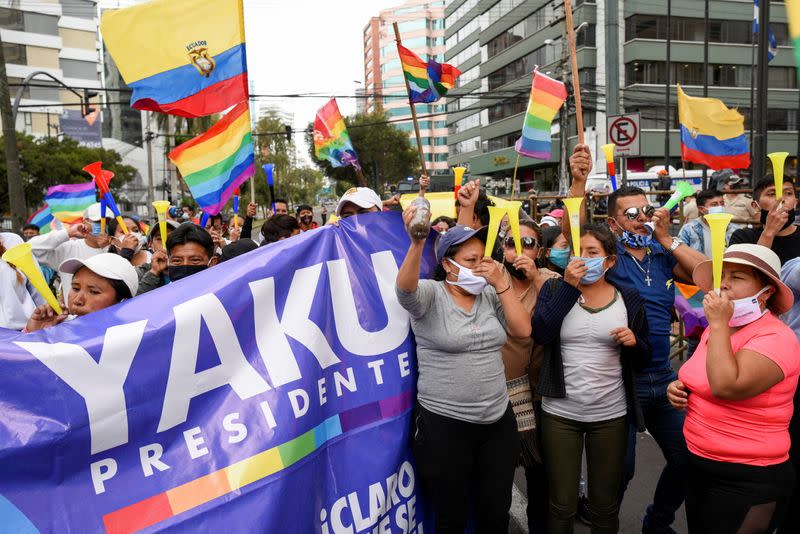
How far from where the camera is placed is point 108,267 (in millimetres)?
2906

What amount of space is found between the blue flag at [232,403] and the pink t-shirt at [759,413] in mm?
1347

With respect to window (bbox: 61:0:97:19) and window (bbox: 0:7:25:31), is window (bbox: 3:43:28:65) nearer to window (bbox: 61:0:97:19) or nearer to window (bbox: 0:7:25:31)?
window (bbox: 0:7:25:31)

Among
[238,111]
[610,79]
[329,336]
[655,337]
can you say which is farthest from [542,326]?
[610,79]

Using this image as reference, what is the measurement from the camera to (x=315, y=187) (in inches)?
4077

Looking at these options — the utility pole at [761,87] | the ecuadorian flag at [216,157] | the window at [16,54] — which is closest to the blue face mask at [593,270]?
the ecuadorian flag at [216,157]

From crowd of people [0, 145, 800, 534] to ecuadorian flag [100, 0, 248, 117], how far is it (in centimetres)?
123

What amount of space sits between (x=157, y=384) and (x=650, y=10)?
43.8 meters

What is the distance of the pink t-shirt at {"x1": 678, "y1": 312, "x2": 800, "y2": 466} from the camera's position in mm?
2461

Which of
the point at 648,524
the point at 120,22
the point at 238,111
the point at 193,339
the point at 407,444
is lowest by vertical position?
the point at 648,524

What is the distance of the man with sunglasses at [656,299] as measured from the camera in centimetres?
329

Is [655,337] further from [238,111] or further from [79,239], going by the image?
[79,239]

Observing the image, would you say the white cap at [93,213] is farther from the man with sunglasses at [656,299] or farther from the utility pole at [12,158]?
the utility pole at [12,158]

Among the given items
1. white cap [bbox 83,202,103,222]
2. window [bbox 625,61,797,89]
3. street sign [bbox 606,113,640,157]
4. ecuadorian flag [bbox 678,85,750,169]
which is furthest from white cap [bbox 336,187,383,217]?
window [bbox 625,61,797,89]

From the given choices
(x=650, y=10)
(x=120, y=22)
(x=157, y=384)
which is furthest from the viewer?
(x=650, y=10)
